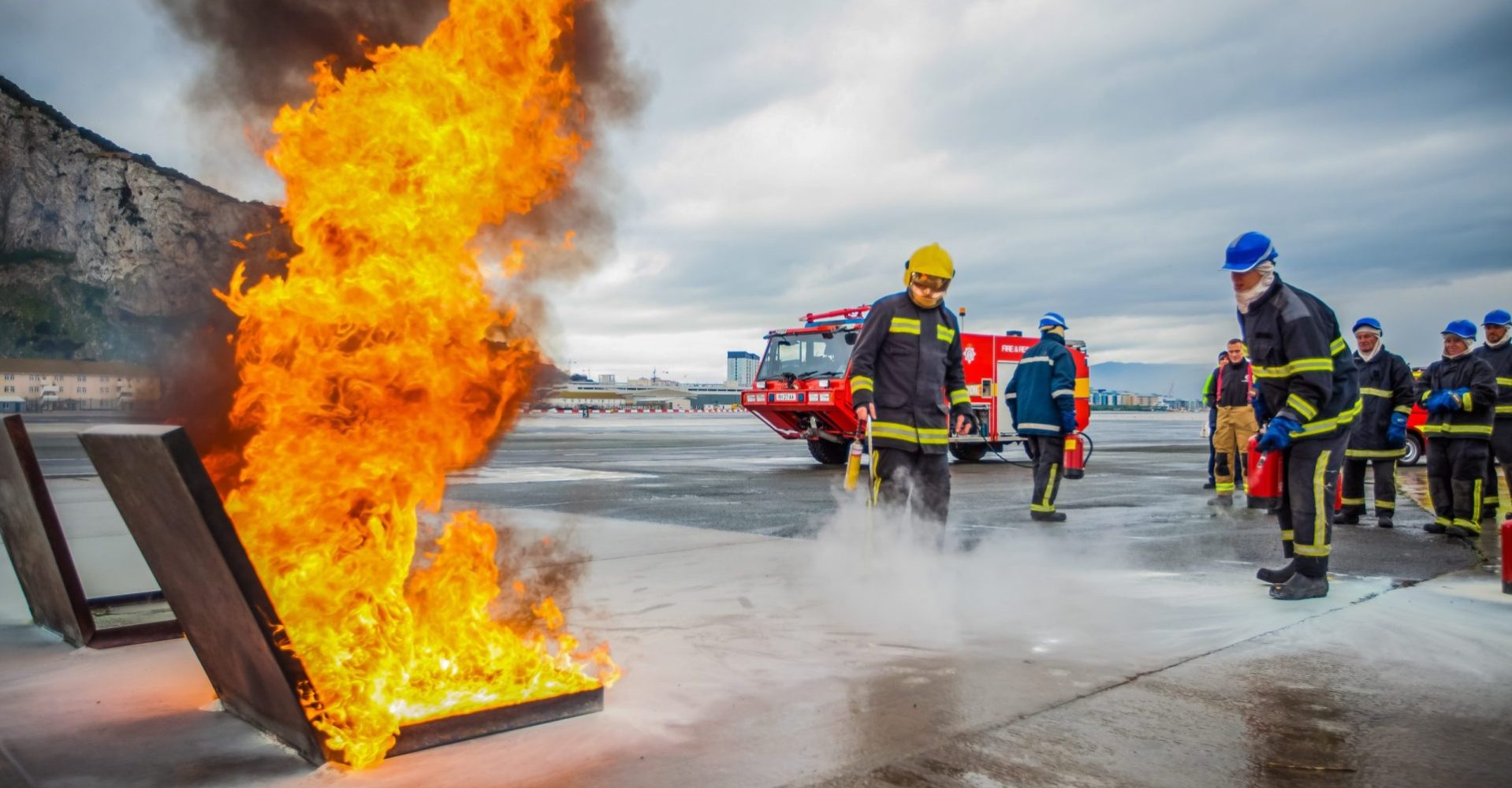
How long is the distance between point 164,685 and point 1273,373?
215 inches

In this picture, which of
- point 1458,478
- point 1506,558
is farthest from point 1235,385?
point 1506,558

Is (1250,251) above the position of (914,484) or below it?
above

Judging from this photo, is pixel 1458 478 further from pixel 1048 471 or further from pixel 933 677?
pixel 933 677

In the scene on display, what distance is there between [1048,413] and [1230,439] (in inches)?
151

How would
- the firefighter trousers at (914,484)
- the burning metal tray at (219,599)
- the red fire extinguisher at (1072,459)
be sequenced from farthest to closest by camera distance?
the red fire extinguisher at (1072,459), the firefighter trousers at (914,484), the burning metal tray at (219,599)

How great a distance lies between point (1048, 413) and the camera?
844cm

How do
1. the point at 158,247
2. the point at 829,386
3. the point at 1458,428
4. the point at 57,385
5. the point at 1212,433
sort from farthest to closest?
the point at 57,385
the point at 829,386
the point at 1212,433
the point at 1458,428
the point at 158,247

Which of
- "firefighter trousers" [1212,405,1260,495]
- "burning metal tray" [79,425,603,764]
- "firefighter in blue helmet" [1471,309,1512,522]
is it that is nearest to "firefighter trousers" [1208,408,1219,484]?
"firefighter trousers" [1212,405,1260,495]

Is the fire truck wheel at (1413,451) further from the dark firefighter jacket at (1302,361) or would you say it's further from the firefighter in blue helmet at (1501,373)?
the dark firefighter jacket at (1302,361)

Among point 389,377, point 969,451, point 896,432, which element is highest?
point 389,377

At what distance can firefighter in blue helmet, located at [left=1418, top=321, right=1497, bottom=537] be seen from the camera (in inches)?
306

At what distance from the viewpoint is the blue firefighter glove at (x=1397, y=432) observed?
27.5ft

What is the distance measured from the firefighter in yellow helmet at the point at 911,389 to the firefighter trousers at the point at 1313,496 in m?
1.77

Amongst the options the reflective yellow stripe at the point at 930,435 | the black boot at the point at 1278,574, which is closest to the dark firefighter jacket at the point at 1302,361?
the black boot at the point at 1278,574
